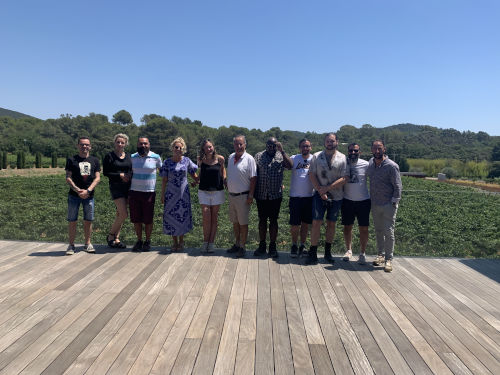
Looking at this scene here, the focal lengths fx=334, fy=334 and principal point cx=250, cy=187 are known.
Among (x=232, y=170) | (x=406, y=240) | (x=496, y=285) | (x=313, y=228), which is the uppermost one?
(x=232, y=170)

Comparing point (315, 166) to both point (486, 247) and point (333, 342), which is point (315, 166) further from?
point (486, 247)

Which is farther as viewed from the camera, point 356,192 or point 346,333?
point 356,192

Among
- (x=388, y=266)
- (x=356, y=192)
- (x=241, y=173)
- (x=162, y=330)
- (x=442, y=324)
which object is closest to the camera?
(x=162, y=330)

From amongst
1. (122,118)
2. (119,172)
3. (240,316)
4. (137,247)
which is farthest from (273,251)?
(122,118)

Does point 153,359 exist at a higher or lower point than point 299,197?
lower

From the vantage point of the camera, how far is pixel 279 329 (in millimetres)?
2188

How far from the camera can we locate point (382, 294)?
2.80 m

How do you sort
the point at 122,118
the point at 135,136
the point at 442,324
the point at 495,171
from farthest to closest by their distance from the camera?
1. the point at 122,118
2. the point at 135,136
3. the point at 495,171
4. the point at 442,324

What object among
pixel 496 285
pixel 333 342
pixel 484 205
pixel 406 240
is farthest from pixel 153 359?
pixel 484 205

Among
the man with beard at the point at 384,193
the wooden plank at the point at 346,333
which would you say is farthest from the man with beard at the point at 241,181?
the man with beard at the point at 384,193

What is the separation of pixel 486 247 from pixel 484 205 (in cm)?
735

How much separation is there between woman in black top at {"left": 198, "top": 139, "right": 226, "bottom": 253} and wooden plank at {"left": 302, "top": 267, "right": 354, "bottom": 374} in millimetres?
1291

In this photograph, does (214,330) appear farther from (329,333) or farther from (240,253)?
(240,253)

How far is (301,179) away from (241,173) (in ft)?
2.12
